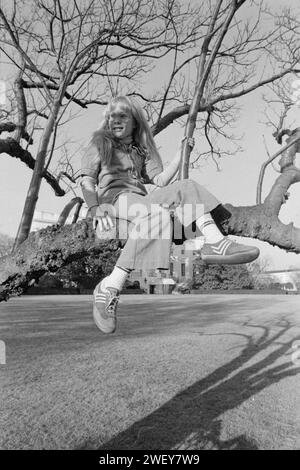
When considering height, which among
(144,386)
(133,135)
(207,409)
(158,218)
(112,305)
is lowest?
(207,409)

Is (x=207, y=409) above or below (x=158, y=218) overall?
below

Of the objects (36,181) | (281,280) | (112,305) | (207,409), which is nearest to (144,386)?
(207,409)

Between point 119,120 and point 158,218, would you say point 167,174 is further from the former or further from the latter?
point 158,218

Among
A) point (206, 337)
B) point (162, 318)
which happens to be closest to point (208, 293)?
point (162, 318)

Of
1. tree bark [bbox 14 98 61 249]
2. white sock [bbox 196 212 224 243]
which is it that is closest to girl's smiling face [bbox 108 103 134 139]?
white sock [bbox 196 212 224 243]

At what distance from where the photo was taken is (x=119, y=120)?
1543 mm

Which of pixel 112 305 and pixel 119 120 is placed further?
pixel 119 120

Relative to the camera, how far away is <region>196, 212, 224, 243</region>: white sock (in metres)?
1.21

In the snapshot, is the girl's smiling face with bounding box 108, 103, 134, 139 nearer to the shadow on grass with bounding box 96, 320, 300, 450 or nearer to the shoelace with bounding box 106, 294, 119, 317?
the shoelace with bounding box 106, 294, 119, 317

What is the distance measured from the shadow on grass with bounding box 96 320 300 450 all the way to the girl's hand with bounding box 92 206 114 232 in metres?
3.20

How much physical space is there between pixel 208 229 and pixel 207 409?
5.63 m

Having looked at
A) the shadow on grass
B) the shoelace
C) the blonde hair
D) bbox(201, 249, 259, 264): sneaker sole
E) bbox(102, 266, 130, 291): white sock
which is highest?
the blonde hair

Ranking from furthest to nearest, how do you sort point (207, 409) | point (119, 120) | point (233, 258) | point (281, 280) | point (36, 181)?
point (281, 280)
point (207, 409)
point (36, 181)
point (119, 120)
point (233, 258)

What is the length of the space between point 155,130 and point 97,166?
4.69ft
